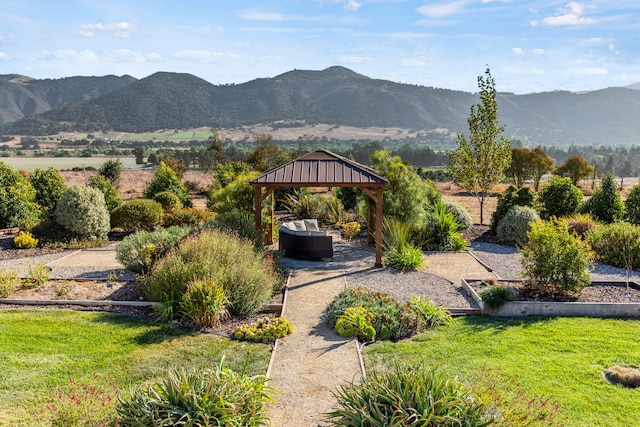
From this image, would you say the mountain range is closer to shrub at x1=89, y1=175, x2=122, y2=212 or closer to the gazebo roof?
shrub at x1=89, y1=175, x2=122, y2=212

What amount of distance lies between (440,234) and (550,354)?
24.1ft

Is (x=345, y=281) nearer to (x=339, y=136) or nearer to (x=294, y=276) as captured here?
(x=294, y=276)

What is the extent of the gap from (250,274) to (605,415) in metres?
5.59

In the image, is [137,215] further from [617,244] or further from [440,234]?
[617,244]

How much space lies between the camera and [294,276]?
1101 centimetres

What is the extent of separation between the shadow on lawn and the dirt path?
164 centimetres

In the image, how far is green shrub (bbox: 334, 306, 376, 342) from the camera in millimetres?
7534

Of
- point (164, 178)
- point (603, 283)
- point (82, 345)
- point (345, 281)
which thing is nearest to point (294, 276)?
point (345, 281)

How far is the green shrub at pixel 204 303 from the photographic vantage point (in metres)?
7.91

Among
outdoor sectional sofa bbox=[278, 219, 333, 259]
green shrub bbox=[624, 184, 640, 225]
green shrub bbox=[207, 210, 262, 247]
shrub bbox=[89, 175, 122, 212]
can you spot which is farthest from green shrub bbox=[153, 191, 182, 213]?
green shrub bbox=[624, 184, 640, 225]

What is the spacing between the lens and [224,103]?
109375 millimetres

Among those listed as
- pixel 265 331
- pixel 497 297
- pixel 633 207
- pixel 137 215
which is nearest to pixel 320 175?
pixel 497 297

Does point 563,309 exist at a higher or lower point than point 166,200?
lower

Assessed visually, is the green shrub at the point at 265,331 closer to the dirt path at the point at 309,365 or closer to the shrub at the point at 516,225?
the dirt path at the point at 309,365
